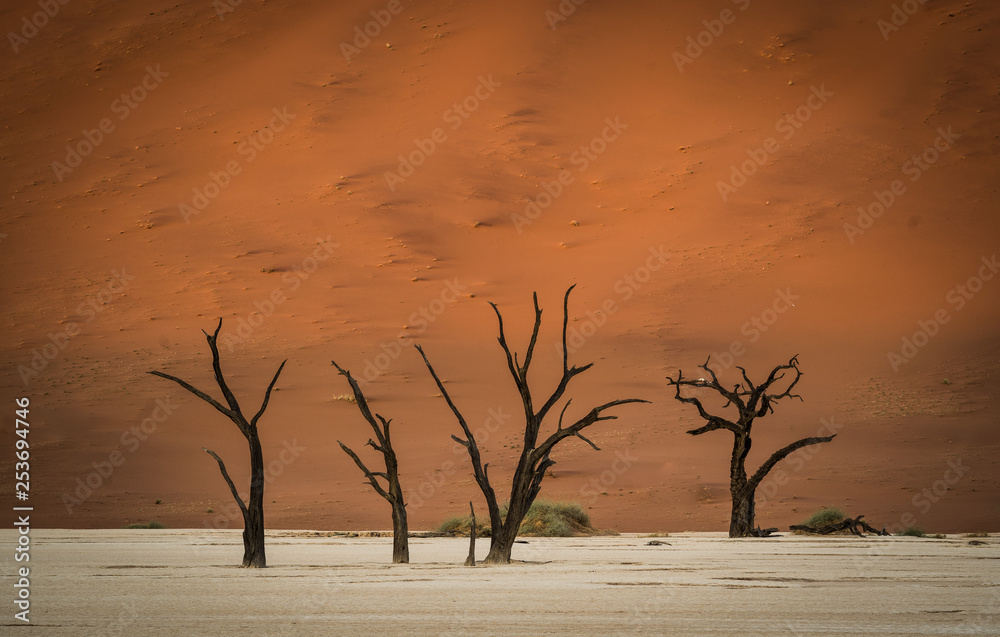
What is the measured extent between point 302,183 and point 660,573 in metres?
27.8

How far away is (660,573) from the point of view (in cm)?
902

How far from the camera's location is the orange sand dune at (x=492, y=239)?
2377cm

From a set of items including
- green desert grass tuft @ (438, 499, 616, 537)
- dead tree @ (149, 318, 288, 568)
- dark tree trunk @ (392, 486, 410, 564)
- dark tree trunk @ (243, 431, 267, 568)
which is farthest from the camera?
green desert grass tuft @ (438, 499, 616, 537)

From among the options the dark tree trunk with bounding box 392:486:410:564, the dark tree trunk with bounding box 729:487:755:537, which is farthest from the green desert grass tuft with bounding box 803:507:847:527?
the dark tree trunk with bounding box 392:486:410:564

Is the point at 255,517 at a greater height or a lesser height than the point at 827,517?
greater

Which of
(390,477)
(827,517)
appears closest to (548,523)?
(827,517)

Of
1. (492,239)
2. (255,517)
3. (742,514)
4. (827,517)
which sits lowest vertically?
(827,517)

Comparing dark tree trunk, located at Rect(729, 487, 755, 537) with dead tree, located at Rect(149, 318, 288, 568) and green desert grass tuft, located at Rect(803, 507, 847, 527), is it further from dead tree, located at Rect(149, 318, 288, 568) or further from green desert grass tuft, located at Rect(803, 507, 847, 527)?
dead tree, located at Rect(149, 318, 288, 568)

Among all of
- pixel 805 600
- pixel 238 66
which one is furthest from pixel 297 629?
pixel 238 66

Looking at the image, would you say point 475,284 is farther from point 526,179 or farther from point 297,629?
point 297,629

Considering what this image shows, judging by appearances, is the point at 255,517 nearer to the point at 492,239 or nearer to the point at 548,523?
the point at 548,523

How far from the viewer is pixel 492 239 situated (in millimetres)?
32750

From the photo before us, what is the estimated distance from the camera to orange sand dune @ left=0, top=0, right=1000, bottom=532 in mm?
23766

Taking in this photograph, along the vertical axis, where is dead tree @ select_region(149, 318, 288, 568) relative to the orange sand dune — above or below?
below
